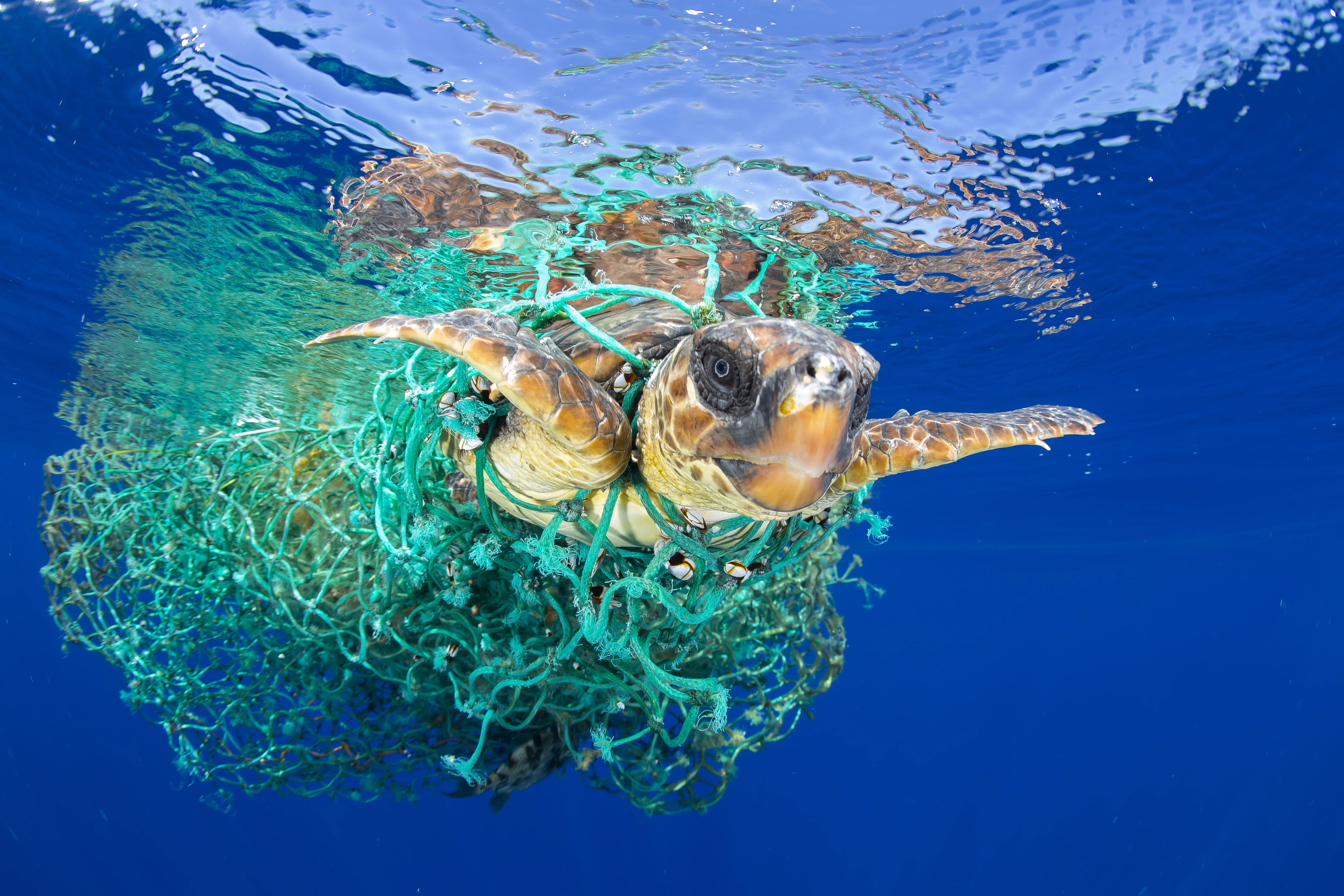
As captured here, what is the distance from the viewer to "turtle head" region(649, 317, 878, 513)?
162 centimetres

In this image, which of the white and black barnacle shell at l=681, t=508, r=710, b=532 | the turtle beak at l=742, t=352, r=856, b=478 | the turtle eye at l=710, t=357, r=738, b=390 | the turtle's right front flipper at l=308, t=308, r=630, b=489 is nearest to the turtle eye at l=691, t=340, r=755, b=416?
the turtle eye at l=710, t=357, r=738, b=390

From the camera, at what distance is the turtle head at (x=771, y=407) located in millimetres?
1620

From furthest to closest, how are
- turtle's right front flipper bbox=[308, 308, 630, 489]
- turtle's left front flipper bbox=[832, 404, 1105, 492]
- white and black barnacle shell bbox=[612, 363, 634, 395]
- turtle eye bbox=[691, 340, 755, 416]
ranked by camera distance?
white and black barnacle shell bbox=[612, 363, 634, 395]
turtle's left front flipper bbox=[832, 404, 1105, 492]
turtle's right front flipper bbox=[308, 308, 630, 489]
turtle eye bbox=[691, 340, 755, 416]

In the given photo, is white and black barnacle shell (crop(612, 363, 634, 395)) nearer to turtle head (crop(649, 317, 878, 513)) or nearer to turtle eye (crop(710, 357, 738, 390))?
turtle head (crop(649, 317, 878, 513))

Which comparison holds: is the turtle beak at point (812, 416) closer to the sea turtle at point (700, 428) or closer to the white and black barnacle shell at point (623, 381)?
the sea turtle at point (700, 428)

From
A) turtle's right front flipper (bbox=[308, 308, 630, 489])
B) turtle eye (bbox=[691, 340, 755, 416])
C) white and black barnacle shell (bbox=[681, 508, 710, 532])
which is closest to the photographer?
turtle eye (bbox=[691, 340, 755, 416])

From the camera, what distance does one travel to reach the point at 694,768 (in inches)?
154

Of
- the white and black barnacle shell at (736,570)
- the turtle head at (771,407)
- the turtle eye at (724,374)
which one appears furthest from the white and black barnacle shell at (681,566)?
the turtle eye at (724,374)

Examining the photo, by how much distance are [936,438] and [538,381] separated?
158 cm

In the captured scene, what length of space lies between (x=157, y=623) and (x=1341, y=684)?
302 feet

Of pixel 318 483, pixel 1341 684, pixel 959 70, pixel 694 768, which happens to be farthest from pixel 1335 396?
pixel 1341 684

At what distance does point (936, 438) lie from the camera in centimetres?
255

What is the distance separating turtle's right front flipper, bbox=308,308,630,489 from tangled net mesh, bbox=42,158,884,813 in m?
0.23

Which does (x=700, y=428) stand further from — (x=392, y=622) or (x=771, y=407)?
(x=392, y=622)
